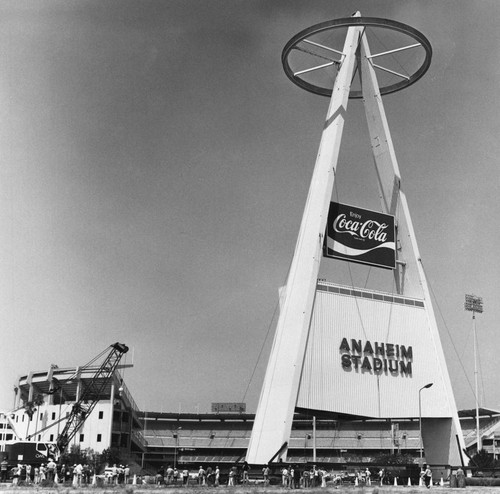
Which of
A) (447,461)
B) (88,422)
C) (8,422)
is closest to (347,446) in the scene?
(88,422)

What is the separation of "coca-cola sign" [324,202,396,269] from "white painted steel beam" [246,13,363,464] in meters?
1.92

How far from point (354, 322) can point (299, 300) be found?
5.44 m

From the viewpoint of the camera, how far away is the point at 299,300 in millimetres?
51781

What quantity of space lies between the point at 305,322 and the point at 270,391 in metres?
5.46

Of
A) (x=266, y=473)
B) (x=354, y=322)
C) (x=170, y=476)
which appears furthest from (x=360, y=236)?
(x=170, y=476)

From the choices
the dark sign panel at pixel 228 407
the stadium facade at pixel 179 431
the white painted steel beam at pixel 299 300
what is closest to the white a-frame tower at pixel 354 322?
the white painted steel beam at pixel 299 300

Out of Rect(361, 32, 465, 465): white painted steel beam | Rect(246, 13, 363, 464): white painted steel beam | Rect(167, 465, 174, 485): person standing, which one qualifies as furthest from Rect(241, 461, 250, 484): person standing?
Rect(361, 32, 465, 465): white painted steel beam

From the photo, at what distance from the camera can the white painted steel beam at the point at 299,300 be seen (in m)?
48.7

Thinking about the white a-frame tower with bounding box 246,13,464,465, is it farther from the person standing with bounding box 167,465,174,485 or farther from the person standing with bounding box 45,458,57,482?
the person standing with bounding box 45,458,57,482

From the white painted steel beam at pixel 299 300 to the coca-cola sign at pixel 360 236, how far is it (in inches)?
75.7

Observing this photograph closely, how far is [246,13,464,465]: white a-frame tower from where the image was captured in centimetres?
5044

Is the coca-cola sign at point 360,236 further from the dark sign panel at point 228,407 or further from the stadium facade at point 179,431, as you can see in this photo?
the dark sign panel at point 228,407

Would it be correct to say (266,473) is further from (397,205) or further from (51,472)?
(397,205)

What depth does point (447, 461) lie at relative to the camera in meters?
55.8
